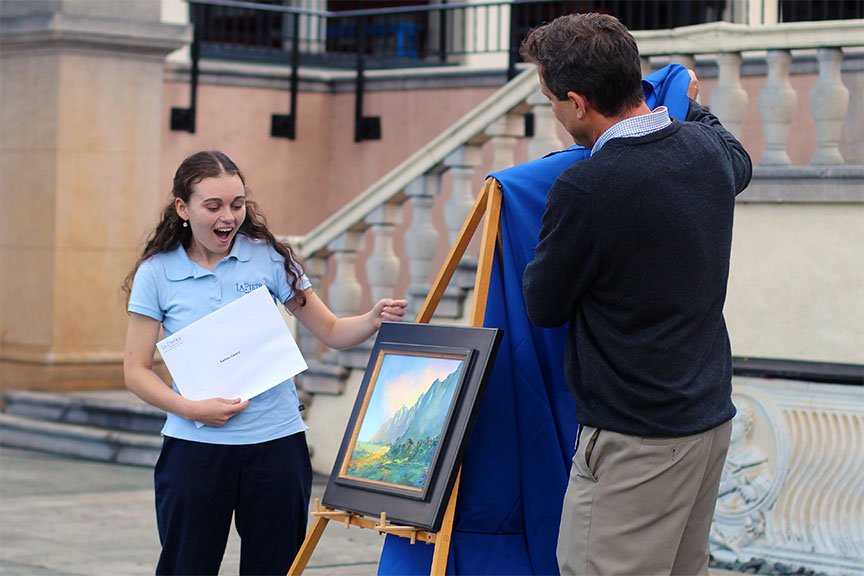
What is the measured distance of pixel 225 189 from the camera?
4141 mm

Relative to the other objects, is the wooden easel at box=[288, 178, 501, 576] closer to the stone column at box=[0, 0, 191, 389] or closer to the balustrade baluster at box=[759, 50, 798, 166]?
the balustrade baluster at box=[759, 50, 798, 166]

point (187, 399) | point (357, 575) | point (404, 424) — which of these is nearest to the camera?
point (404, 424)

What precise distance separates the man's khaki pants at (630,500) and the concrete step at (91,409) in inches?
265

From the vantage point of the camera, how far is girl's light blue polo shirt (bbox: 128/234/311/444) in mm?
4152

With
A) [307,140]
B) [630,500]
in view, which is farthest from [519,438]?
[307,140]

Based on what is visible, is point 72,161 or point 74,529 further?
point 72,161

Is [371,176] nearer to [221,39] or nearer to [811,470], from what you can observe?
[221,39]

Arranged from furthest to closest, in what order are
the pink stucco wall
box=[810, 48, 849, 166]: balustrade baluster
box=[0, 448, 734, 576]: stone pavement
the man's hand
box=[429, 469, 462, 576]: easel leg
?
1. the pink stucco wall
2. box=[810, 48, 849, 166]: balustrade baluster
3. box=[0, 448, 734, 576]: stone pavement
4. the man's hand
5. box=[429, 469, 462, 576]: easel leg

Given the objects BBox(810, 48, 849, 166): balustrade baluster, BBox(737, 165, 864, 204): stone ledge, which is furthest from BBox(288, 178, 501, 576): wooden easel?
BBox(810, 48, 849, 166): balustrade baluster

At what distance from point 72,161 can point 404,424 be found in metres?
7.63

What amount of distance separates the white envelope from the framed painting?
0.96 ft

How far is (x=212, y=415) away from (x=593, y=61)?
1.50m

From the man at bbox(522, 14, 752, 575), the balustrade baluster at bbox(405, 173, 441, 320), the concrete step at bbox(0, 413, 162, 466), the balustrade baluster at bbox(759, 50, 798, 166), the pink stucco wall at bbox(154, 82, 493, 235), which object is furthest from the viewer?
the pink stucco wall at bbox(154, 82, 493, 235)

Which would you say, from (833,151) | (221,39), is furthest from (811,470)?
(221,39)
